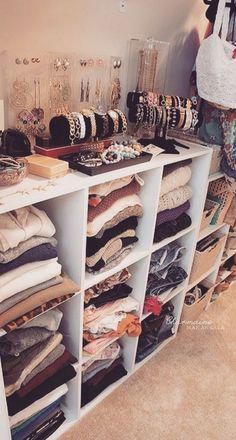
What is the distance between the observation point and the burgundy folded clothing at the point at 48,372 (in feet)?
4.09

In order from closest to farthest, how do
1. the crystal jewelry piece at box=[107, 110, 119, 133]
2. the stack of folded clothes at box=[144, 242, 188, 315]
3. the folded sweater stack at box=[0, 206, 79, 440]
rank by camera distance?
the folded sweater stack at box=[0, 206, 79, 440], the crystal jewelry piece at box=[107, 110, 119, 133], the stack of folded clothes at box=[144, 242, 188, 315]

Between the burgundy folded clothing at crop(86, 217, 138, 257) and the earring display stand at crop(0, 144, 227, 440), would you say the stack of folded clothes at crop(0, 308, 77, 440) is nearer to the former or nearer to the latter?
the earring display stand at crop(0, 144, 227, 440)

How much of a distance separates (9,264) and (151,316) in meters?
1.07

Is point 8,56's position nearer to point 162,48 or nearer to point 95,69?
point 95,69

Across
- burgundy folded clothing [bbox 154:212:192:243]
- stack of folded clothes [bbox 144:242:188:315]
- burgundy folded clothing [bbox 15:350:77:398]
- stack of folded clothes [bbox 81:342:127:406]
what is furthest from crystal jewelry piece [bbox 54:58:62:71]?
stack of folded clothes [bbox 81:342:127:406]

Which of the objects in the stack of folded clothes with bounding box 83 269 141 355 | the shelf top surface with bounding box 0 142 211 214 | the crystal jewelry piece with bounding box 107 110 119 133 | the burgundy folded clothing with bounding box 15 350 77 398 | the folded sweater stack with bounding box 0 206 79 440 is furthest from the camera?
the stack of folded clothes with bounding box 83 269 141 355

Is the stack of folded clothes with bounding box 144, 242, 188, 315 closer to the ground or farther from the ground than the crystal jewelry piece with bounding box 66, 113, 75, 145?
closer to the ground

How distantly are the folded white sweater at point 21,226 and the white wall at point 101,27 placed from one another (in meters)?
0.53

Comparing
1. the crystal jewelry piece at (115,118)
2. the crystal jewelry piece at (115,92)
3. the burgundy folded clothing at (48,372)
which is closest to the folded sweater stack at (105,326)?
the burgundy folded clothing at (48,372)

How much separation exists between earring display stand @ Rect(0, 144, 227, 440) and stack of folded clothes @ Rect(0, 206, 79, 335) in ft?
0.32

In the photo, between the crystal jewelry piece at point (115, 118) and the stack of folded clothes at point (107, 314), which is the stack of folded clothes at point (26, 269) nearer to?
the stack of folded clothes at point (107, 314)

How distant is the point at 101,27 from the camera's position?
55.4 inches

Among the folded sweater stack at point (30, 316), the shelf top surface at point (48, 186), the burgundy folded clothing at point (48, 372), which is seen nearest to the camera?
the shelf top surface at point (48, 186)

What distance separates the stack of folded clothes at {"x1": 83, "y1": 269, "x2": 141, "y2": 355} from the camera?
1.46m
